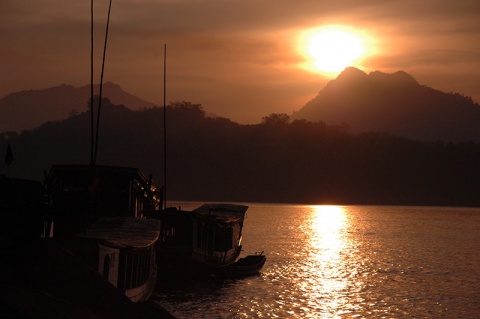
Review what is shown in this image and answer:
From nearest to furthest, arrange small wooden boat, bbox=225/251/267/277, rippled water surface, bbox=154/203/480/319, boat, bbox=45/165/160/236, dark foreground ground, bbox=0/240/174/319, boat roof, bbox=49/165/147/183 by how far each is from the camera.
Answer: dark foreground ground, bbox=0/240/174/319, boat, bbox=45/165/160/236, boat roof, bbox=49/165/147/183, rippled water surface, bbox=154/203/480/319, small wooden boat, bbox=225/251/267/277

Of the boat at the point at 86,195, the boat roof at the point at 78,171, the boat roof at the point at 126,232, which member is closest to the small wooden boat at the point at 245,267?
the boat at the point at 86,195

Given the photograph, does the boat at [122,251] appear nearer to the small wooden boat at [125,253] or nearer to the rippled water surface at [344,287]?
the small wooden boat at [125,253]

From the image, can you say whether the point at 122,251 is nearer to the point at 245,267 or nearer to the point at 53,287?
the point at 53,287

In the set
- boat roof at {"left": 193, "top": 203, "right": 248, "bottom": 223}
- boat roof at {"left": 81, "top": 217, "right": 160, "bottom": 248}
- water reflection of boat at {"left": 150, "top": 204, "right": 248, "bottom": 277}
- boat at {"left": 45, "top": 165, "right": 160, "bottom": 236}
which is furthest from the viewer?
boat roof at {"left": 193, "top": 203, "right": 248, "bottom": 223}

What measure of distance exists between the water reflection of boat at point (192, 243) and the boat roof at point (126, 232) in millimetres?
10885

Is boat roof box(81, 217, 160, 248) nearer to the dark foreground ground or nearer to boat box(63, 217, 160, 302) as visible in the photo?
boat box(63, 217, 160, 302)

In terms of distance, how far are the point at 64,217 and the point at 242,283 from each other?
21.7 metres

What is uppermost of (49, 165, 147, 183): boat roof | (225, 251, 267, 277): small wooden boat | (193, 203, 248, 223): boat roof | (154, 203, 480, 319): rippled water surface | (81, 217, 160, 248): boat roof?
(49, 165, 147, 183): boat roof

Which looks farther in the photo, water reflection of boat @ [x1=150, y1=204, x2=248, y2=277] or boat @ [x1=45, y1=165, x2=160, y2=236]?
water reflection of boat @ [x1=150, y1=204, x2=248, y2=277]

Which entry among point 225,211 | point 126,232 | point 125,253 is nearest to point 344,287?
point 225,211

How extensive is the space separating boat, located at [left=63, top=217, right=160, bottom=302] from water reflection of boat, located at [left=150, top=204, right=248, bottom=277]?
34.9 feet

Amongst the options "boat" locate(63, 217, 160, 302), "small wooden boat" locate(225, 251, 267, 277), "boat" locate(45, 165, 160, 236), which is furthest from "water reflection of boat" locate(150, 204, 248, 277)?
"boat" locate(63, 217, 160, 302)

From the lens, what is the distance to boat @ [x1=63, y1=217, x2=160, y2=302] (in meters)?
31.9

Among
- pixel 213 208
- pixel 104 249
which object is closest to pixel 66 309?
pixel 104 249
